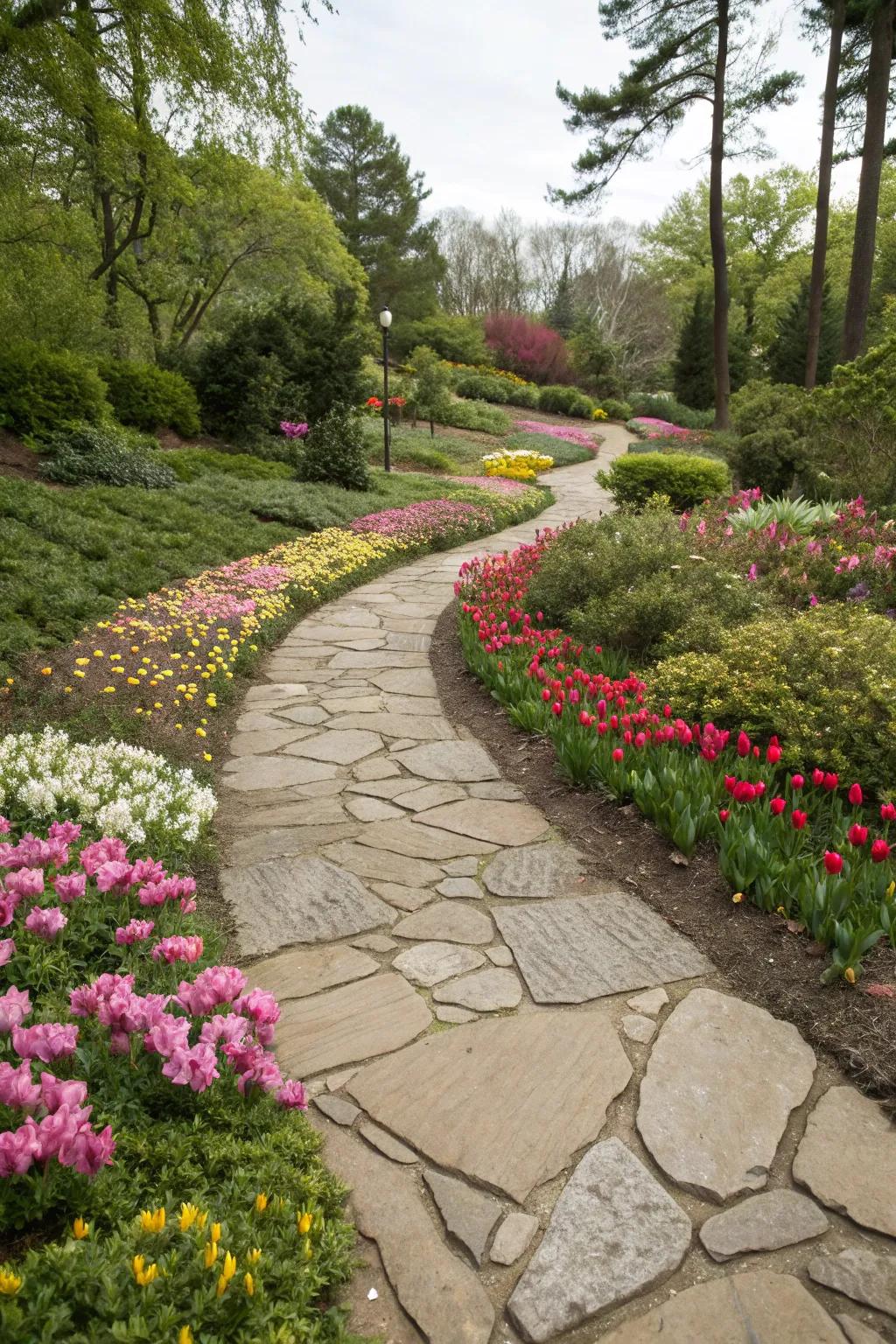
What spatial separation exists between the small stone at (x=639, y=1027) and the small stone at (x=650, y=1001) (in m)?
0.03

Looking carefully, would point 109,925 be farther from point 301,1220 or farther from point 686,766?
point 686,766

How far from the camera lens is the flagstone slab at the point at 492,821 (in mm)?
3218

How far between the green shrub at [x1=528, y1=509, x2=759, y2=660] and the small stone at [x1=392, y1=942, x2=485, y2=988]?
8.56ft

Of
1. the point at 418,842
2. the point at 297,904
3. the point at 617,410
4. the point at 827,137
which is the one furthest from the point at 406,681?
the point at 617,410

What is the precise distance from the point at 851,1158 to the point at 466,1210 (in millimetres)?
847

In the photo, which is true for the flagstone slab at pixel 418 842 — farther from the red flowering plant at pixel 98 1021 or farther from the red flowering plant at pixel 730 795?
the red flowering plant at pixel 98 1021

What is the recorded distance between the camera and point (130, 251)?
1642 centimetres

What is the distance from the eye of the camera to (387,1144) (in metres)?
1.76

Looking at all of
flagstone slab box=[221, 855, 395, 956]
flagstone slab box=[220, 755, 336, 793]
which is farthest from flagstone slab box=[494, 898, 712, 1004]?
flagstone slab box=[220, 755, 336, 793]

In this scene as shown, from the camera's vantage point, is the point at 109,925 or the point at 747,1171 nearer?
the point at 747,1171

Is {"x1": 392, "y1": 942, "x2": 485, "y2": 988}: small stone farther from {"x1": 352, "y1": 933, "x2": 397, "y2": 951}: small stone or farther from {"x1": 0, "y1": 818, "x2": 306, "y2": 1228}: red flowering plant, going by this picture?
{"x1": 0, "y1": 818, "x2": 306, "y2": 1228}: red flowering plant

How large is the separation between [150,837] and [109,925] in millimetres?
645

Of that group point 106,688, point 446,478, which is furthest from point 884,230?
point 106,688

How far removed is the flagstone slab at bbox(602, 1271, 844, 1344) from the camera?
1350mm
